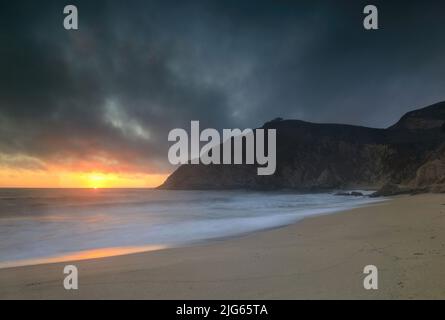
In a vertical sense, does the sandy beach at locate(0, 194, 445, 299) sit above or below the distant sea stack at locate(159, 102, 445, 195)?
below

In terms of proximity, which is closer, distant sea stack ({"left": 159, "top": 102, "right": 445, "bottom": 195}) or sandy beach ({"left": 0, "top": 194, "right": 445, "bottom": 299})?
sandy beach ({"left": 0, "top": 194, "right": 445, "bottom": 299})

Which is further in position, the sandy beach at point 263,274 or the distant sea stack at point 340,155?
the distant sea stack at point 340,155

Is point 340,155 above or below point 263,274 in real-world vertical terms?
above

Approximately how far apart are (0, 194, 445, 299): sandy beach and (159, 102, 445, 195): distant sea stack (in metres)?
63.8

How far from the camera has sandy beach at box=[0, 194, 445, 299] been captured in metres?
4.22

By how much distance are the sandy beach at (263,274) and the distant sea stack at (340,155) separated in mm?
63812

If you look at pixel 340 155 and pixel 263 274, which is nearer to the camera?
pixel 263 274

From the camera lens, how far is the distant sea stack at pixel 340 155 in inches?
2783

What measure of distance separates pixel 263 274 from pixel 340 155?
9679cm

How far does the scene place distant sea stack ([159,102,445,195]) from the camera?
70.7 metres

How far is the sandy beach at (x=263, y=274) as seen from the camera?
4.22 m

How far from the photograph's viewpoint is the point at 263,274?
205 inches

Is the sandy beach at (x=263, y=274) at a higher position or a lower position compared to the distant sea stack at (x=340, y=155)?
lower
